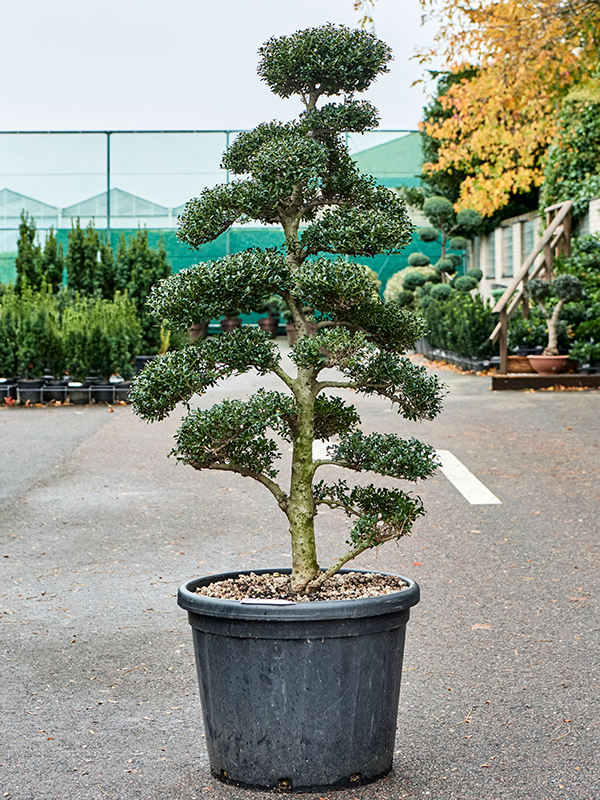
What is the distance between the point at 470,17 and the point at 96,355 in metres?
8.78

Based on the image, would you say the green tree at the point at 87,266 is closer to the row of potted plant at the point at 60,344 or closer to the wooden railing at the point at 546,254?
the row of potted plant at the point at 60,344

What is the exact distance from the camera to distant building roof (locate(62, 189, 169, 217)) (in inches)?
1284

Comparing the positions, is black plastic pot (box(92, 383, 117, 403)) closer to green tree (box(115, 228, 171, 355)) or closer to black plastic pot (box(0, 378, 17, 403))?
black plastic pot (box(0, 378, 17, 403))

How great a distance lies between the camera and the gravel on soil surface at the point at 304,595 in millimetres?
3105

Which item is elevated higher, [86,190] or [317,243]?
[86,190]

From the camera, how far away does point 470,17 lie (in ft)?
56.6

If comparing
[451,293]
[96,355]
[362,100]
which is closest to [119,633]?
[362,100]

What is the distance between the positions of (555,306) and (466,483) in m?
9.27

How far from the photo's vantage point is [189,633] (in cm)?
450

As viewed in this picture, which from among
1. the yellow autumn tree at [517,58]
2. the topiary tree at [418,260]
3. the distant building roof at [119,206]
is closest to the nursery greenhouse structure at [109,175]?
the distant building roof at [119,206]

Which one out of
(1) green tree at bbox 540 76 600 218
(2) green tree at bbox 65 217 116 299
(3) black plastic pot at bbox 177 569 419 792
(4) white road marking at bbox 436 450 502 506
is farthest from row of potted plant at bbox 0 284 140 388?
(3) black plastic pot at bbox 177 569 419 792

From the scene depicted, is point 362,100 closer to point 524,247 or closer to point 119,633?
point 119,633

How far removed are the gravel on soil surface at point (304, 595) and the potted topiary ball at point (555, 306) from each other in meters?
13.6

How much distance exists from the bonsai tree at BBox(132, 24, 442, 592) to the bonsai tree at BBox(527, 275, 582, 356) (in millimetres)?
13289
